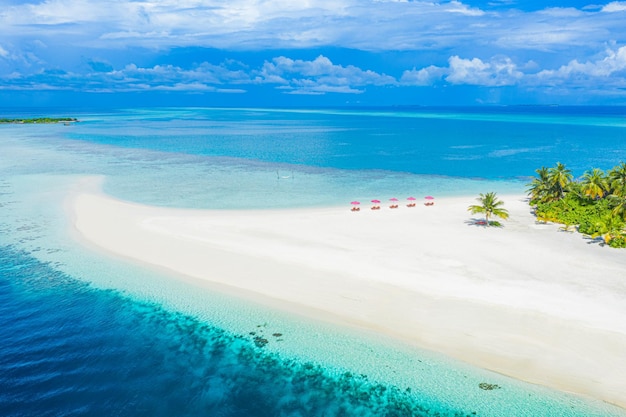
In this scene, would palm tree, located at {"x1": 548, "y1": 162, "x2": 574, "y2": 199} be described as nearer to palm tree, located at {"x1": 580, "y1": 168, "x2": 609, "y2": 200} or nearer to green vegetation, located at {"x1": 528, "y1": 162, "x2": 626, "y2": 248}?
green vegetation, located at {"x1": 528, "y1": 162, "x2": 626, "y2": 248}

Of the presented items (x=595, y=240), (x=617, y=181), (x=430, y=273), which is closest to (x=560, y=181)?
(x=617, y=181)

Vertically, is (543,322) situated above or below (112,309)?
above

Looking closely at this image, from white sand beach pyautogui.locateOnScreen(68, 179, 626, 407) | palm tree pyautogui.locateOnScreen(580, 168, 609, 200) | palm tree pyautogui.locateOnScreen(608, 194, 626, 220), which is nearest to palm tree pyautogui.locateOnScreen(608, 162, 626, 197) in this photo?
palm tree pyautogui.locateOnScreen(580, 168, 609, 200)

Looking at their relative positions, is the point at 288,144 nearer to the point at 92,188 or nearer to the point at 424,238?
the point at 92,188

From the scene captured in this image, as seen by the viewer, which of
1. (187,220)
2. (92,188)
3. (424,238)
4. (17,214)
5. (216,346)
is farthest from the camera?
(92,188)

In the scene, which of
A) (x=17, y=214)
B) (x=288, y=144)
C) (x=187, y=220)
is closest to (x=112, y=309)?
(x=187, y=220)

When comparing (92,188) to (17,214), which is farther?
(92,188)

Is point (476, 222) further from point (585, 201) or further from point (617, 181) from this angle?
point (617, 181)
